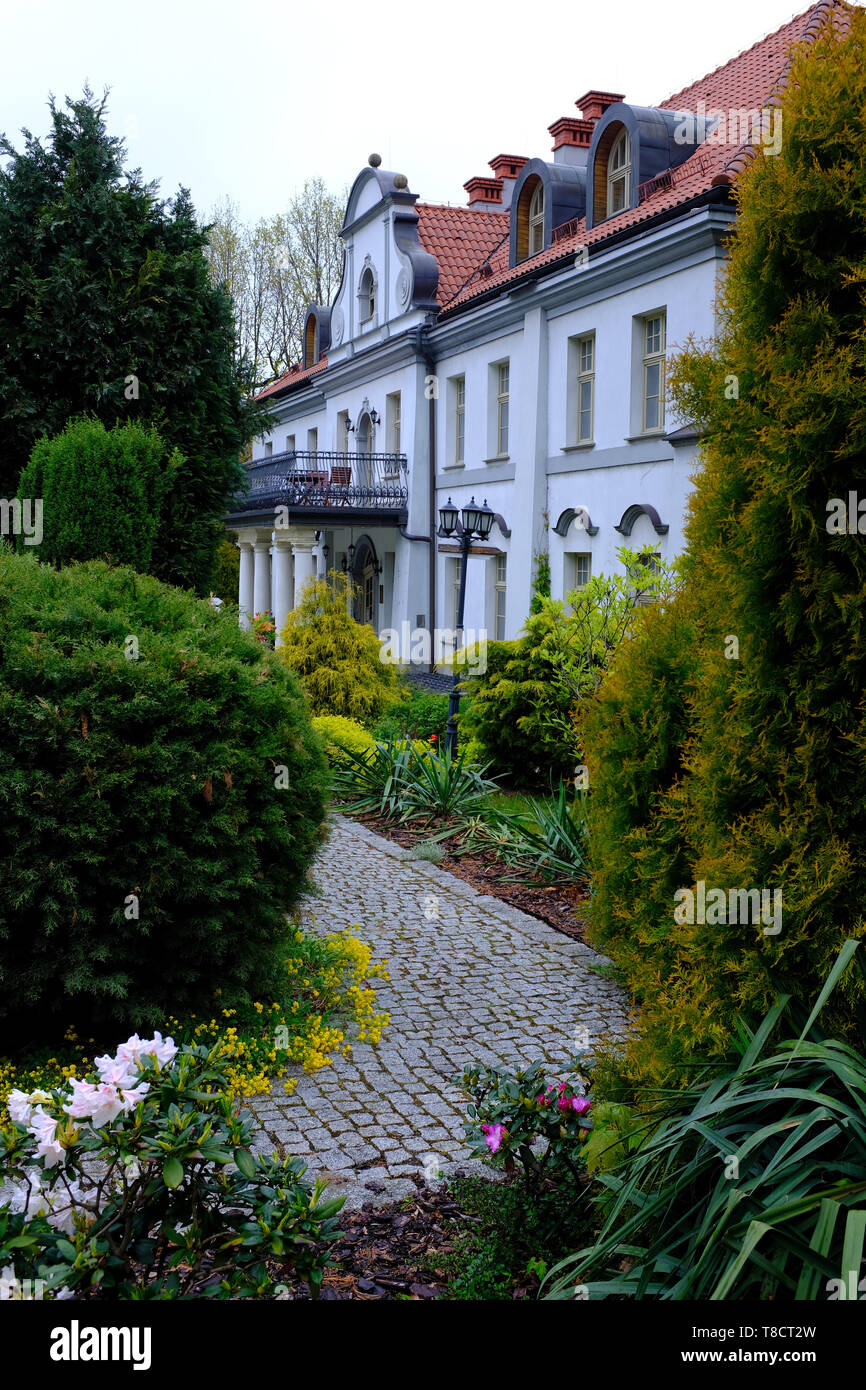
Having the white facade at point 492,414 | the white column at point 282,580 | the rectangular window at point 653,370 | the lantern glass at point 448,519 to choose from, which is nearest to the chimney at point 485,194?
the white facade at point 492,414

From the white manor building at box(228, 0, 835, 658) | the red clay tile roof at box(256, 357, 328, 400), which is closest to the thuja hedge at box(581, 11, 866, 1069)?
the white manor building at box(228, 0, 835, 658)

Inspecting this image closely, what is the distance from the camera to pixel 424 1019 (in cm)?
590

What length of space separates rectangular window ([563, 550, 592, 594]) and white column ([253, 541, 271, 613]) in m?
13.8

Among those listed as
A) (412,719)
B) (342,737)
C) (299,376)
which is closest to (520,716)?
(342,737)

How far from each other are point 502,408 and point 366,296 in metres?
8.53

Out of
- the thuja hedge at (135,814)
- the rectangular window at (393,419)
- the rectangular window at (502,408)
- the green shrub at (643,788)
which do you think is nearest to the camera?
the green shrub at (643,788)

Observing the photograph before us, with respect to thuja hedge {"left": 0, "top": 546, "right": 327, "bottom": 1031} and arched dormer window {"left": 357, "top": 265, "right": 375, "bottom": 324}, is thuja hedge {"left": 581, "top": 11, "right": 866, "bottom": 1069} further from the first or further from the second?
arched dormer window {"left": 357, "top": 265, "right": 375, "bottom": 324}

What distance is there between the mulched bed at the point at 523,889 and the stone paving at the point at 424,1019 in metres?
0.14

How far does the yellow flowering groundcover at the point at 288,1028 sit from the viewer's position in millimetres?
4891

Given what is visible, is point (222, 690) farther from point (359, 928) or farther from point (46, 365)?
point (46, 365)

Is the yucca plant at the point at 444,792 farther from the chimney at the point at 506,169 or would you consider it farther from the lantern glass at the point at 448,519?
the chimney at the point at 506,169

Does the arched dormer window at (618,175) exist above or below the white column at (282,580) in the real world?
above

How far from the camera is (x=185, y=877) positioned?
16.5 ft

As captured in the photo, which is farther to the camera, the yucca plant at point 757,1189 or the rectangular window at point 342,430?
the rectangular window at point 342,430
